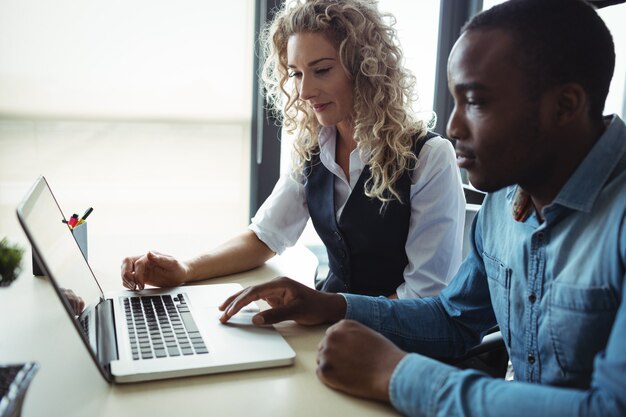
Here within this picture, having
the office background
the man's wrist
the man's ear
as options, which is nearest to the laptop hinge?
the man's wrist

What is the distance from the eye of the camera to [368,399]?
2.70 feet

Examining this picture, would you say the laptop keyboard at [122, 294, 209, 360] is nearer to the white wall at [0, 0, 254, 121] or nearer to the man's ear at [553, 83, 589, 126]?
the man's ear at [553, 83, 589, 126]

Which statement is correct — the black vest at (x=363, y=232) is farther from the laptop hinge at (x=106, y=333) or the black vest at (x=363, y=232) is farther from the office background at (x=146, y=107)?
the office background at (x=146, y=107)

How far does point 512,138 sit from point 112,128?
204cm

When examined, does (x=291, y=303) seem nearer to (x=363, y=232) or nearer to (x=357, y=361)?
(x=357, y=361)

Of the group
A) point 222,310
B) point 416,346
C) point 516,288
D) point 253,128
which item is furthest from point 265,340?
point 253,128

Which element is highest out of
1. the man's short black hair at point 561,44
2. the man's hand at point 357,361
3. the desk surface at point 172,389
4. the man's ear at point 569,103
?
the man's short black hair at point 561,44

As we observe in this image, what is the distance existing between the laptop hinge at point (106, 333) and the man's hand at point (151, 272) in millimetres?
108

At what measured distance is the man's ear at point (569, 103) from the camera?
814mm

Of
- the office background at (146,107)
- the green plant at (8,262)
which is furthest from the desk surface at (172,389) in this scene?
the office background at (146,107)

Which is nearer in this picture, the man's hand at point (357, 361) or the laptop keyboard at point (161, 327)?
the man's hand at point (357, 361)

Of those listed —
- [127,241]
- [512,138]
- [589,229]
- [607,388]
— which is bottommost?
[127,241]

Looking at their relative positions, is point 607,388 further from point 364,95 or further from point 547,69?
point 364,95

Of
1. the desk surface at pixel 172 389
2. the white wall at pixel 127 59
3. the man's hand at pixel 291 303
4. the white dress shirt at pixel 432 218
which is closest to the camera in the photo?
the desk surface at pixel 172 389
